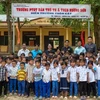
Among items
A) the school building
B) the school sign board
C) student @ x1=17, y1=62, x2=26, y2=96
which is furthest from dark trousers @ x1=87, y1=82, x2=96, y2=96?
the school building

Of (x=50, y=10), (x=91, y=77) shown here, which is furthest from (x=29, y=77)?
(x=50, y=10)

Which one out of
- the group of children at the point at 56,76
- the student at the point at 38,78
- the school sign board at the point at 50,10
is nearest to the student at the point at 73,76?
the group of children at the point at 56,76

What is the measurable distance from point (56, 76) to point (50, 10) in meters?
4.17

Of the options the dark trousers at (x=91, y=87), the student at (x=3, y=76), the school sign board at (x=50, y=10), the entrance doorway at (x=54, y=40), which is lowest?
the dark trousers at (x=91, y=87)

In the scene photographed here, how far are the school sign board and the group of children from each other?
3.25 m

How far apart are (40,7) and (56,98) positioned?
4.75 metres

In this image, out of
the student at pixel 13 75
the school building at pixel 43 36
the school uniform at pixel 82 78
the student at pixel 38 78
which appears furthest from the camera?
the school building at pixel 43 36

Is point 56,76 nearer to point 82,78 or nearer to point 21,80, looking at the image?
point 82,78

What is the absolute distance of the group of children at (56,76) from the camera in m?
10.1

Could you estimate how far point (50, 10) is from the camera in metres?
13.4

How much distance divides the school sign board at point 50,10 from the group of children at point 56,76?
3253 millimetres

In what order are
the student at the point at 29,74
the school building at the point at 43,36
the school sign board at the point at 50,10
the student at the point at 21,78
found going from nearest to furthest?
the student at the point at 29,74 < the student at the point at 21,78 < the school sign board at the point at 50,10 < the school building at the point at 43,36

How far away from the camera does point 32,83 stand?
10.4 metres

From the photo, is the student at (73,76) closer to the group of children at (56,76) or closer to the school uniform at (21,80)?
the group of children at (56,76)
